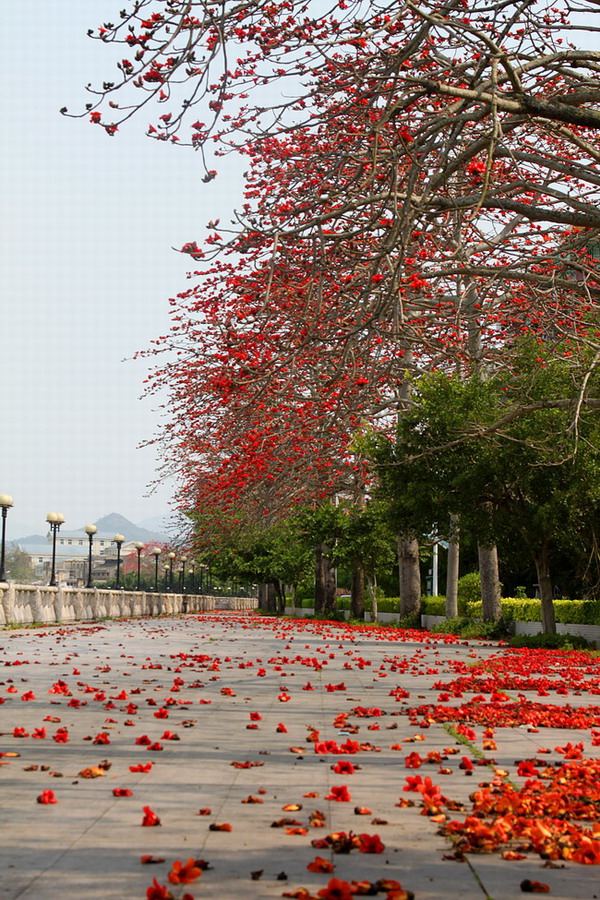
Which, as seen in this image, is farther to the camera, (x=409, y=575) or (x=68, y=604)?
(x=68, y=604)

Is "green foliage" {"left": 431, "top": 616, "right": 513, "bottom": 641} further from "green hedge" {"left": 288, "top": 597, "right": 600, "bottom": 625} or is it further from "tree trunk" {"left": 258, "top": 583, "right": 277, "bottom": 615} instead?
"tree trunk" {"left": 258, "top": 583, "right": 277, "bottom": 615}

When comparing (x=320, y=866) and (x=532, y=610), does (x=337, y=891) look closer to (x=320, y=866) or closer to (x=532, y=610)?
(x=320, y=866)

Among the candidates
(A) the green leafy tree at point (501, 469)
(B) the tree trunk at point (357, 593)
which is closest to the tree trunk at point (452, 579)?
(A) the green leafy tree at point (501, 469)

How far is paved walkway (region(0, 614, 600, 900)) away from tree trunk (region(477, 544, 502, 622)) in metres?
12.2

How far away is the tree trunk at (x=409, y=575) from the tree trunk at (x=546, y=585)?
8745 mm

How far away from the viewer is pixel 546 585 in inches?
905

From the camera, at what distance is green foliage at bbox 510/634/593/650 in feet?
73.5

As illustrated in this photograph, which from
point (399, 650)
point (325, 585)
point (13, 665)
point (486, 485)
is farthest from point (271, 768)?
point (325, 585)

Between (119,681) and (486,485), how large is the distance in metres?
11.1

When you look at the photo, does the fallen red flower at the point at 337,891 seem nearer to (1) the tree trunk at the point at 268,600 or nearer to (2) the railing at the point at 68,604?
(2) the railing at the point at 68,604

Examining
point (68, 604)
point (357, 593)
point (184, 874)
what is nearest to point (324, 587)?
point (357, 593)

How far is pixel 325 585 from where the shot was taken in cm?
4641

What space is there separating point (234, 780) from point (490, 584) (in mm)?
21260

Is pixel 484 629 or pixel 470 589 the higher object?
pixel 470 589
